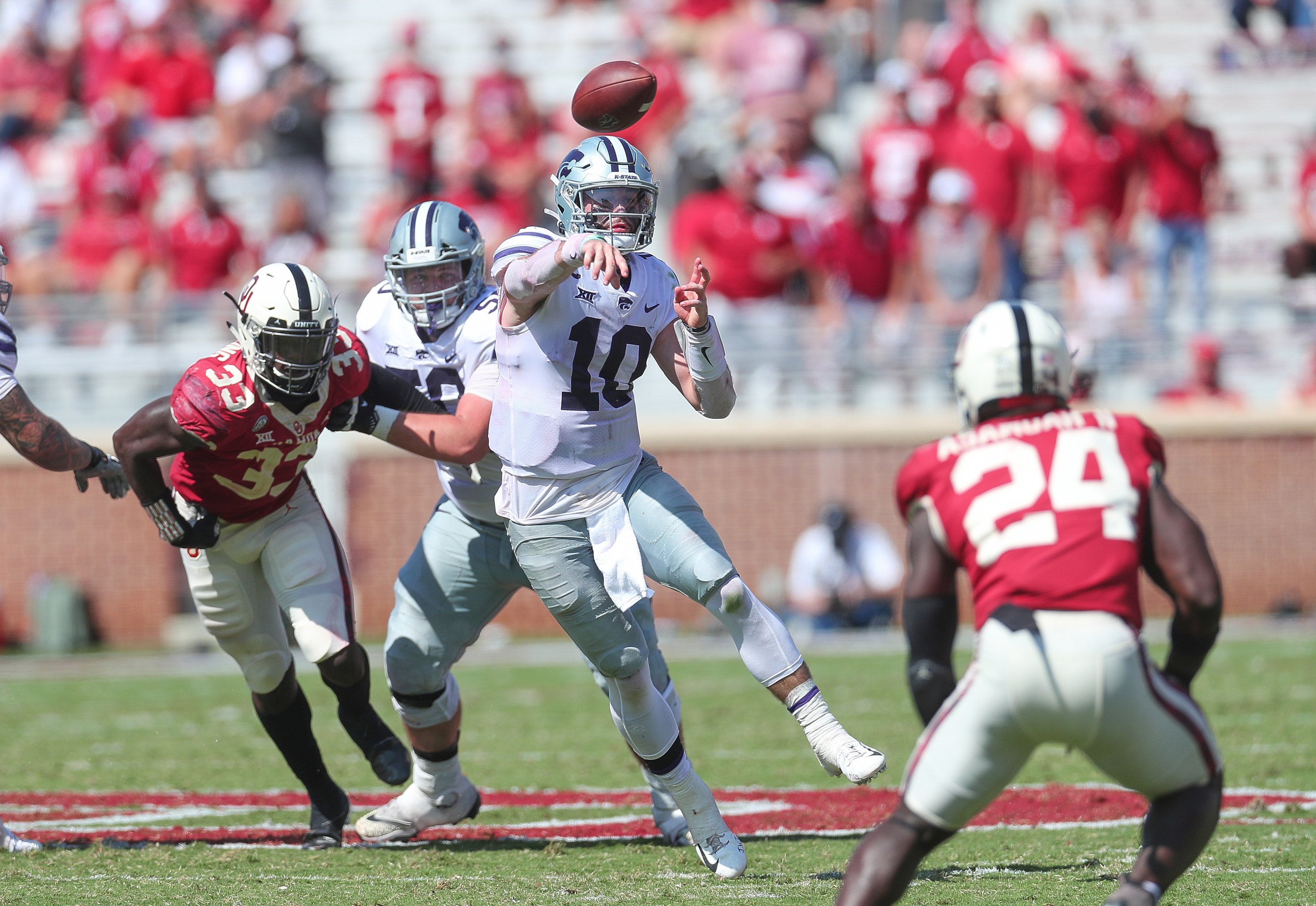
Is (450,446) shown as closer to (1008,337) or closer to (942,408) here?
(1008,337)

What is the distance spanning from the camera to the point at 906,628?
353 centimetres

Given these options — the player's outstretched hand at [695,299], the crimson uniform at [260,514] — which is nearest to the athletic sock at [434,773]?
the crimson uniform at [260,514]

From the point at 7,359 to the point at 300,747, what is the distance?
1.51m

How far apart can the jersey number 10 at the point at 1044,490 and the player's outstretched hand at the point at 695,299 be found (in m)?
1.27

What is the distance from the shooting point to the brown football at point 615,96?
208 inches

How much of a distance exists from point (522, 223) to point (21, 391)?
7.62m

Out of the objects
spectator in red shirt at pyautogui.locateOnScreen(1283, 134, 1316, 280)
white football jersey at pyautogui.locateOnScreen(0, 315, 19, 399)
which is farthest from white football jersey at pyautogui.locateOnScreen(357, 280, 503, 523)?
spectator in red shirt at pyautogui.locateOnScreen(1283, 134, 1316, 280)

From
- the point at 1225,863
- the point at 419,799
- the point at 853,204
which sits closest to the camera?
the point at 1225,863

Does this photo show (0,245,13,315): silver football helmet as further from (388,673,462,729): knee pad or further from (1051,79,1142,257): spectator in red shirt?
(1051,79,1142,257): spectator in red shirt

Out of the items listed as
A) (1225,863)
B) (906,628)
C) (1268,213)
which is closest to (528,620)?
(1268,213)

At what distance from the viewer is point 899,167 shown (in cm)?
1273

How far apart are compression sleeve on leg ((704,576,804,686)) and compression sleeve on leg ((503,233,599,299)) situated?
95 cm

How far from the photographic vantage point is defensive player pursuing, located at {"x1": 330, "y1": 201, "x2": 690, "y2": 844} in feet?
17.5

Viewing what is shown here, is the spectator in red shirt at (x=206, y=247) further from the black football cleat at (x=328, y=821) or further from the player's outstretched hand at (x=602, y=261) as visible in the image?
the player's outstretched hand at (x=602, y=261)
